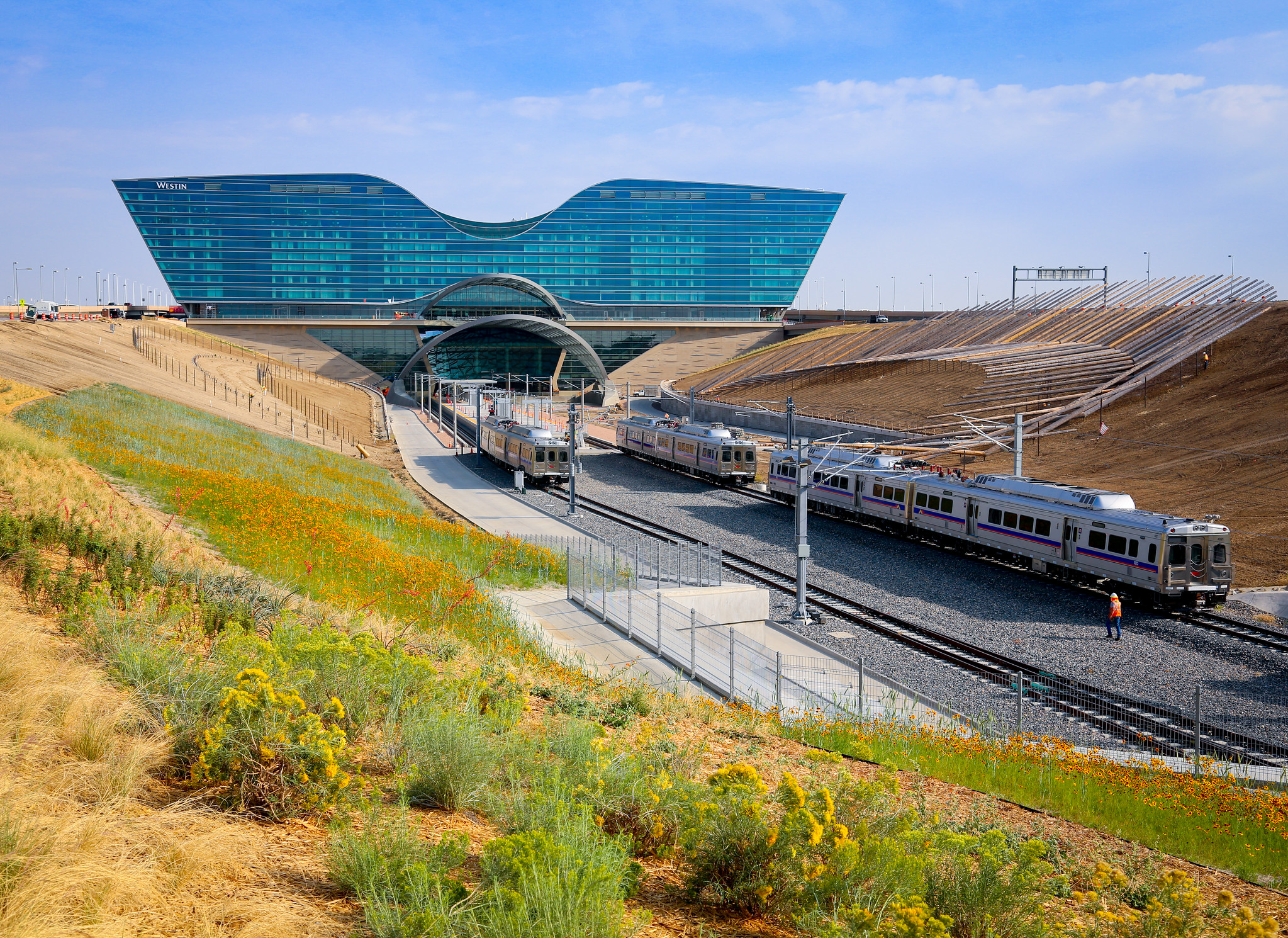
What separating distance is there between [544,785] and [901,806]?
3471 mm

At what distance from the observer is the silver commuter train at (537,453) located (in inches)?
1837

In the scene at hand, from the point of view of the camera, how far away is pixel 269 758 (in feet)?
20.8

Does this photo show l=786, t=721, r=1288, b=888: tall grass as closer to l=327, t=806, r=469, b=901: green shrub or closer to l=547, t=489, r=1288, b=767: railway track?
l=547, t=489, r=1288, b=767: railway track

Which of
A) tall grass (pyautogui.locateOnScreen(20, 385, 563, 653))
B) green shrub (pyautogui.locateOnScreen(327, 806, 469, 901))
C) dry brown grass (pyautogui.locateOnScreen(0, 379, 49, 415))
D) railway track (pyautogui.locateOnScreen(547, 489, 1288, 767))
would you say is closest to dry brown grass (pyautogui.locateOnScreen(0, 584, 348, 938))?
green shrub (pyautogui.locateOnScreen(327, 806, 469, 901))

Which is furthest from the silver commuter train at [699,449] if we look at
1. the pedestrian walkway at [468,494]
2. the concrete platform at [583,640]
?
the concrete platform at [583,640]

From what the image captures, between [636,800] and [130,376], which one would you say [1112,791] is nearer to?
[636,800]

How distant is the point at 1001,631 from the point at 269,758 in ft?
65.8

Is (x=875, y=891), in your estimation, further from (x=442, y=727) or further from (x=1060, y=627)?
(x=1060, y=627)

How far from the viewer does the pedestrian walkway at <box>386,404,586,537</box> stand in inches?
1414

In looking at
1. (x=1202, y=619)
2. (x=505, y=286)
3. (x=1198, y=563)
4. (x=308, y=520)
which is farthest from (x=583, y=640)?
(x=505, y=286)

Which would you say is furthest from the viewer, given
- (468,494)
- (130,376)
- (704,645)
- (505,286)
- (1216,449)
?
(505,286)

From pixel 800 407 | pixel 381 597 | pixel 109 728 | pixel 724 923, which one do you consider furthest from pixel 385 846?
pixel 800 407

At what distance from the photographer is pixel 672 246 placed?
149m

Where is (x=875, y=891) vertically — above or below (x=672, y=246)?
below
